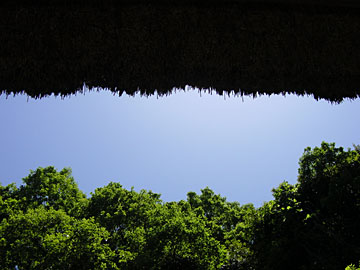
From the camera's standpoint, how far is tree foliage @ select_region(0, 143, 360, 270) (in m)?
8.34

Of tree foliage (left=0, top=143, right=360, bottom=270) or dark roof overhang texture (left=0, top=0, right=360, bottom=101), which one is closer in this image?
dark roof overhang texture (left=0, top=0, right=360, bottom=101)

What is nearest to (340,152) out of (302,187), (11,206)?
(302,187)

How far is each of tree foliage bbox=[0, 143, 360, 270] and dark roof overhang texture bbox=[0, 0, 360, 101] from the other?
6972 mm

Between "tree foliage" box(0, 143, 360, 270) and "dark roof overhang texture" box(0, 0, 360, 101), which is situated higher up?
"dark roof overhang texture" box(0, 0, 360, 101)

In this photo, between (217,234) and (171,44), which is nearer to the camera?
(171,44)

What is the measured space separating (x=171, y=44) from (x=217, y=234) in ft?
48.8

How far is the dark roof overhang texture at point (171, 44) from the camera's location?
243 centimetres

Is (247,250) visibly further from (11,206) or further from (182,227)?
(11,206)

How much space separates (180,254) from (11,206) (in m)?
10.5

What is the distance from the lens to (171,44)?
2.64 metres

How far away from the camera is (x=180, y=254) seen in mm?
10617

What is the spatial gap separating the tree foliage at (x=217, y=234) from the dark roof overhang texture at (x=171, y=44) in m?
6.97

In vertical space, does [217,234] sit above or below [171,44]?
Answer: below

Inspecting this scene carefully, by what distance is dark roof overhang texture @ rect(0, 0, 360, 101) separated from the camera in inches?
95.7
